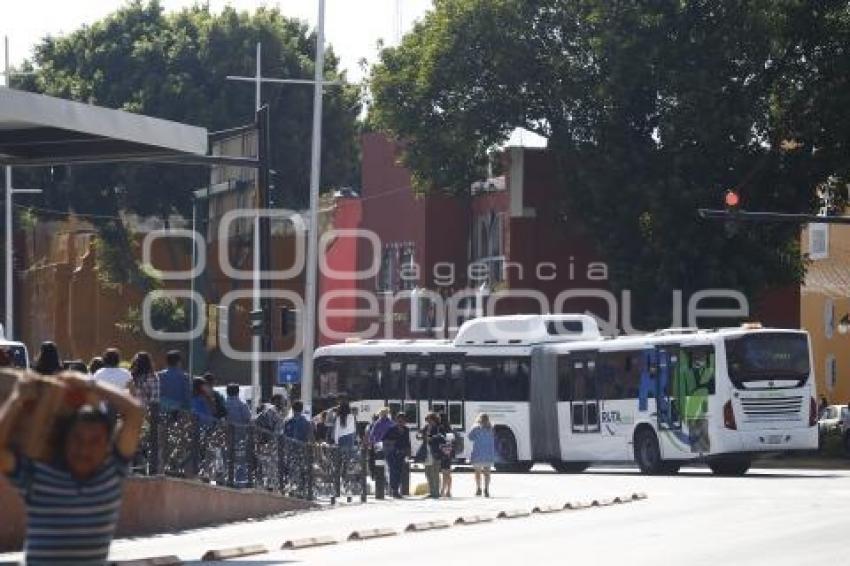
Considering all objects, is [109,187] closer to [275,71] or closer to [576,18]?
[275,71]

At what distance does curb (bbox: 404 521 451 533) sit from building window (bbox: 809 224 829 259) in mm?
50382

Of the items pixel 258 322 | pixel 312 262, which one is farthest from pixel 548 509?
pixel 312 262

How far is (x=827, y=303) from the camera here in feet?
260

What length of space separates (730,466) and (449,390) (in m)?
7.78

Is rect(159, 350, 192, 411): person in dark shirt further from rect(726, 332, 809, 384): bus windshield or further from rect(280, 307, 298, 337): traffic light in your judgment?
rect(726, 332, 809, 384): bus windshield

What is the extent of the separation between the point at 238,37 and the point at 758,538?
233ft

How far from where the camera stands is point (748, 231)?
59.3 metres

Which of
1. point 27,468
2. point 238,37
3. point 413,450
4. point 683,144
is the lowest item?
point 413,450

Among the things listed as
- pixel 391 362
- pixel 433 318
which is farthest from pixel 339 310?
pixel 391 362

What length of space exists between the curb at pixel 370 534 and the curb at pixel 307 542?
603mm

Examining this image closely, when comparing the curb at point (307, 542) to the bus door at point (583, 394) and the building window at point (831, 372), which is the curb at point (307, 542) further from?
the building window at point (831, 372)

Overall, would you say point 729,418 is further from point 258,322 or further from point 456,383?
point 258,322

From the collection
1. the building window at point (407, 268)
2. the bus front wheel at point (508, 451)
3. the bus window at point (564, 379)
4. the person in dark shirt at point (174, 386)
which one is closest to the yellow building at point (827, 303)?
the building window at point (407, 268)

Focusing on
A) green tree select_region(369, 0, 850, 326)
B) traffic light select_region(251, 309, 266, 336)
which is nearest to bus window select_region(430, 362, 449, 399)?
traffic light select_region(251, 309, 266, 336)
